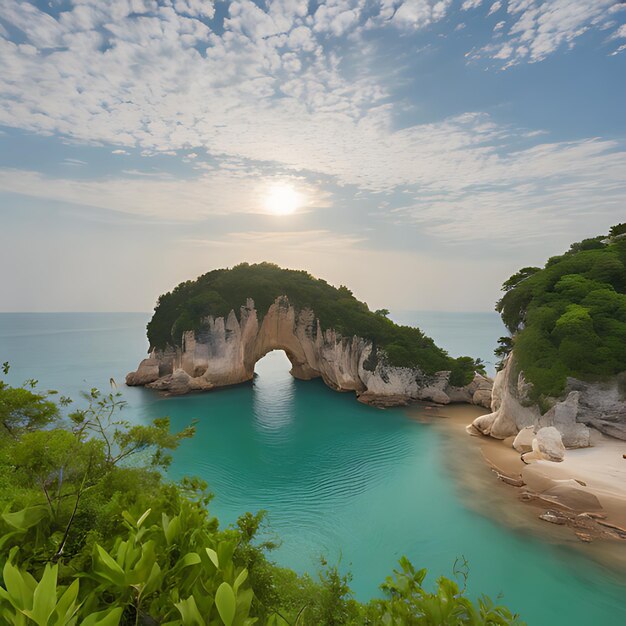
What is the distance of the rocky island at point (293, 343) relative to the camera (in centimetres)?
3475

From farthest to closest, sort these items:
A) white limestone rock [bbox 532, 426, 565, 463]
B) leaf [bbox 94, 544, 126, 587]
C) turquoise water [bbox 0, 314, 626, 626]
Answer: white limestone rock [bbox 532, 426, 565, 463] → turquoise water [bbox 0, 314, 626, 626] → leaf [bbox 94, 544, 126, 587]

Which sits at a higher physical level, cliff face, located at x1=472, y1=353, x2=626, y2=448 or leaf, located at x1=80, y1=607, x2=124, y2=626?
leaf, located at x1=80, y1=607, x2=124, y2=626

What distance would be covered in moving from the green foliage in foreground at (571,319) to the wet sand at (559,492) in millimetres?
4127

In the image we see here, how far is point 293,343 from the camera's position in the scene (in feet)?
145

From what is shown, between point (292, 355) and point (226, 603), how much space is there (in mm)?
43535

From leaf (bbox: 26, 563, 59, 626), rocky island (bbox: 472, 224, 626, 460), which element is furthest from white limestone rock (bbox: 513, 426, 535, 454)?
leaf (bbox: 26, 563, 59, 626)

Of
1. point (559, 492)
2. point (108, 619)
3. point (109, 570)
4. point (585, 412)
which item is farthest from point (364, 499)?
point (108, 619)

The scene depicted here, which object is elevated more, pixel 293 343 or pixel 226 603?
pixel 226 603

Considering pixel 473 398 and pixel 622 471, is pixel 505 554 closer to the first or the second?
pixel 622 471

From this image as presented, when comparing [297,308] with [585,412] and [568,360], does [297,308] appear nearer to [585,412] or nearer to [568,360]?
[568,360]

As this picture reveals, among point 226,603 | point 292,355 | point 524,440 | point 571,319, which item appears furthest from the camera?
point 292,355

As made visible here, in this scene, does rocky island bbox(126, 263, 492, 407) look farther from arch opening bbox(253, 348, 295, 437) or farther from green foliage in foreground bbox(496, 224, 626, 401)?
green foliage in foreground bbox(496, 224, 626, 401)

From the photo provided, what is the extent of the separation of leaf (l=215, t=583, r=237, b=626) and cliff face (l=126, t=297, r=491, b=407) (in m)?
32.6

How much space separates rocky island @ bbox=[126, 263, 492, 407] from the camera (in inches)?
1368
